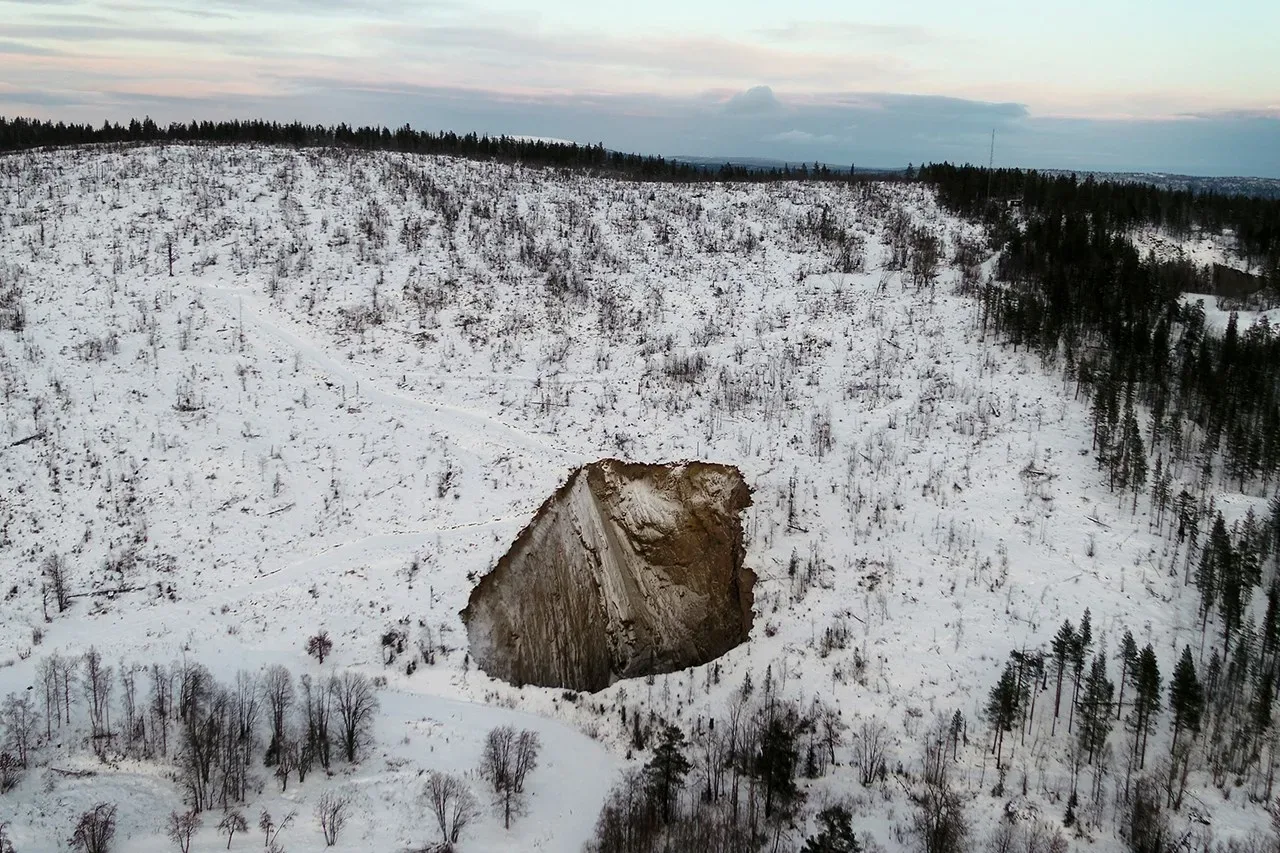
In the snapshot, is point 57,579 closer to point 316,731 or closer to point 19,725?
point 19,725

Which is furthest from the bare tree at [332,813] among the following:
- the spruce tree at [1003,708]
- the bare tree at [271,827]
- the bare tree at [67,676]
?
the spruce tree at [1003,708]

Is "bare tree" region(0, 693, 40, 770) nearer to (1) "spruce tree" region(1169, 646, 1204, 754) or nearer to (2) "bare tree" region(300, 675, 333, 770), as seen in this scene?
(2) "bare tree" region(300, 675, 333, 770)

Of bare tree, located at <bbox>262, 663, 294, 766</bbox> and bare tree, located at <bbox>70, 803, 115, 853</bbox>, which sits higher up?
bare tree, located at <bbox>262, 663, 294, 766</bbox>

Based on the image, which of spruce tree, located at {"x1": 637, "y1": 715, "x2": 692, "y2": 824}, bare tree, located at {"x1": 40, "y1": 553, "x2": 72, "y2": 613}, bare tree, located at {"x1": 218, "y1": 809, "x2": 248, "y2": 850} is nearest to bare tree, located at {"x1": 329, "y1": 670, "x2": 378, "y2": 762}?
bare tree, located at {"x1": 218, "y1": 809, "x2": 248, "y2": 850}

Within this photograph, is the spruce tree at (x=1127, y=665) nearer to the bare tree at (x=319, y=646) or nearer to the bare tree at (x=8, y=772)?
the bare tree at (x=319, y=646)

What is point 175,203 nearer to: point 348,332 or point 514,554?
point 348,332

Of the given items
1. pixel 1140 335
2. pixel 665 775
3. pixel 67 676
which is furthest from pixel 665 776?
pixel 1140 335
